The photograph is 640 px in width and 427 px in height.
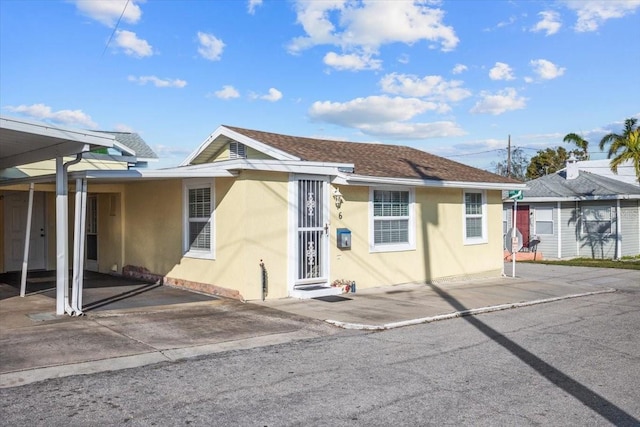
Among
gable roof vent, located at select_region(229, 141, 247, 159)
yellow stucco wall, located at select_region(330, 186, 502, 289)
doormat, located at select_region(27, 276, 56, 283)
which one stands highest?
gable roof vent, located at select_region(229, 141, 247, 159)

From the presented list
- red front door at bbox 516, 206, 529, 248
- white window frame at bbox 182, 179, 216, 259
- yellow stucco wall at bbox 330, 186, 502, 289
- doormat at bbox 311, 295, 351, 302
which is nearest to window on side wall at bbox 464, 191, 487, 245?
yellow stucco wall at bbox 330, 186, 502, 289

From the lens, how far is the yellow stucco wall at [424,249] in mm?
12625

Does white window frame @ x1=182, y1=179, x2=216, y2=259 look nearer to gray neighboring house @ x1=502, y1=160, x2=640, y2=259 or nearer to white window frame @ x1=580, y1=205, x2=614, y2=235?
gray neighboring house @ x1=502, y1=160, x2=640, y2=259

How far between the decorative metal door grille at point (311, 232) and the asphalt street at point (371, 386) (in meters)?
3.55

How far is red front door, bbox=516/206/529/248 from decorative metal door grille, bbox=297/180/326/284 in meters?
15.2

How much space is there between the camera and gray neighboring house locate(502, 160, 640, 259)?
75.3 feet

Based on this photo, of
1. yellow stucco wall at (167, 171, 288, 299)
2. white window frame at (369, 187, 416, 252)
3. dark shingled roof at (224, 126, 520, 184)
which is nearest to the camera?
yellow stucco wall at (167, 171, 288, 299)

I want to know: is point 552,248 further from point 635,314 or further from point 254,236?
point 254,236

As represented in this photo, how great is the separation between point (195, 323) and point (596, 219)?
1985 centimetres

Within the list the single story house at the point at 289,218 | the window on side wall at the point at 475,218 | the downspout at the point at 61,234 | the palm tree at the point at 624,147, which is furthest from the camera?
the palm tree at the point at 624,147

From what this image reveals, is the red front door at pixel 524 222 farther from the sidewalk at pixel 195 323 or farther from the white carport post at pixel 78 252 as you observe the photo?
the white carport post at pixel 78 252

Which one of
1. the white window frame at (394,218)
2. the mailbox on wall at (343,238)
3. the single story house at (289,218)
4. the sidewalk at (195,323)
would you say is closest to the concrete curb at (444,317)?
the sidewalk at (195,323)

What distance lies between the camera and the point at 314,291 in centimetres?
1156

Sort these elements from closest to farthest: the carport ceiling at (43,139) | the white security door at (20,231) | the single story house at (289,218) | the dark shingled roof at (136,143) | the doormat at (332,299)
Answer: the carport ceiling at (43,139), the single story house at (289,218), the doormat at (332,299), the white security door at (20,231), the dark shingled roof at (136,143)
